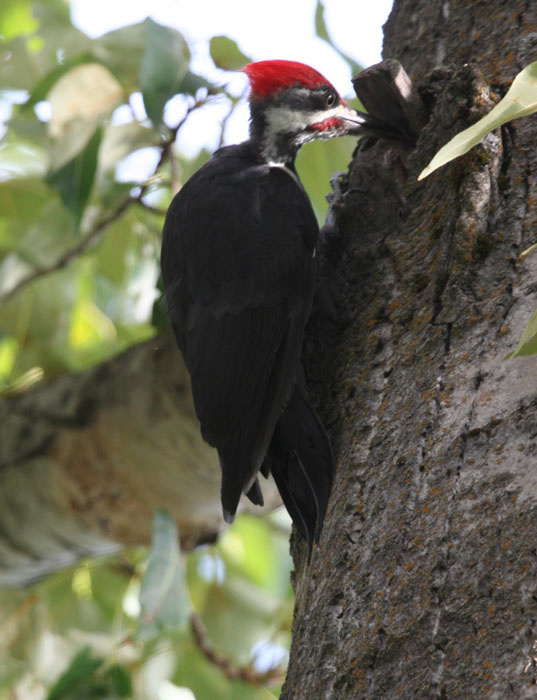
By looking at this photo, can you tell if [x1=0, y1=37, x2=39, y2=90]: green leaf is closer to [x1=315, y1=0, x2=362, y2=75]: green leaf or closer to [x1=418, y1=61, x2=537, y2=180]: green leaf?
[x1=315, y1=0, x2=362, y2=75]: green leaf

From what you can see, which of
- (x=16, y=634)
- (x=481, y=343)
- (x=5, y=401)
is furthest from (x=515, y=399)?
(x=16, y=634)

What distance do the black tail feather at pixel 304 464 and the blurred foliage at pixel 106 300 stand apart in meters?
0.60

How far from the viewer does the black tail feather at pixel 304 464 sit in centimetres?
174

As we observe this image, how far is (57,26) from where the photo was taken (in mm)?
3107

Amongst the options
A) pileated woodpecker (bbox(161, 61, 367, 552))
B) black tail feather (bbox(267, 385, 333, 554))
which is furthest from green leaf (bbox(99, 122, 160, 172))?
black tail feather (bbox(267, 385, 333, 554))

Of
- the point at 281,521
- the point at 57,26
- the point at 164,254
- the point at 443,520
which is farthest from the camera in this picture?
the point at 281,521

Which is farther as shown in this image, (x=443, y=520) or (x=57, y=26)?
(x=57, y=26)

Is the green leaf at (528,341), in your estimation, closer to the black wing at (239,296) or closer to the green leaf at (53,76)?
the black wing at (239,296)

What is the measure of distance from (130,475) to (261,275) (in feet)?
3.39

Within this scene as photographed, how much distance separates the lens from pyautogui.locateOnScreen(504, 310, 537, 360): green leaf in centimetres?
114

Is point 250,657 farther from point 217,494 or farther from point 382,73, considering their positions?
point 382,73

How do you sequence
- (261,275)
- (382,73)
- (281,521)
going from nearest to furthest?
(382,73), (261,275), (281,521)

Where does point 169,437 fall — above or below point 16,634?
above

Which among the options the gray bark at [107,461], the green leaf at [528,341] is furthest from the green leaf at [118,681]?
the green leaf at [528,341]
